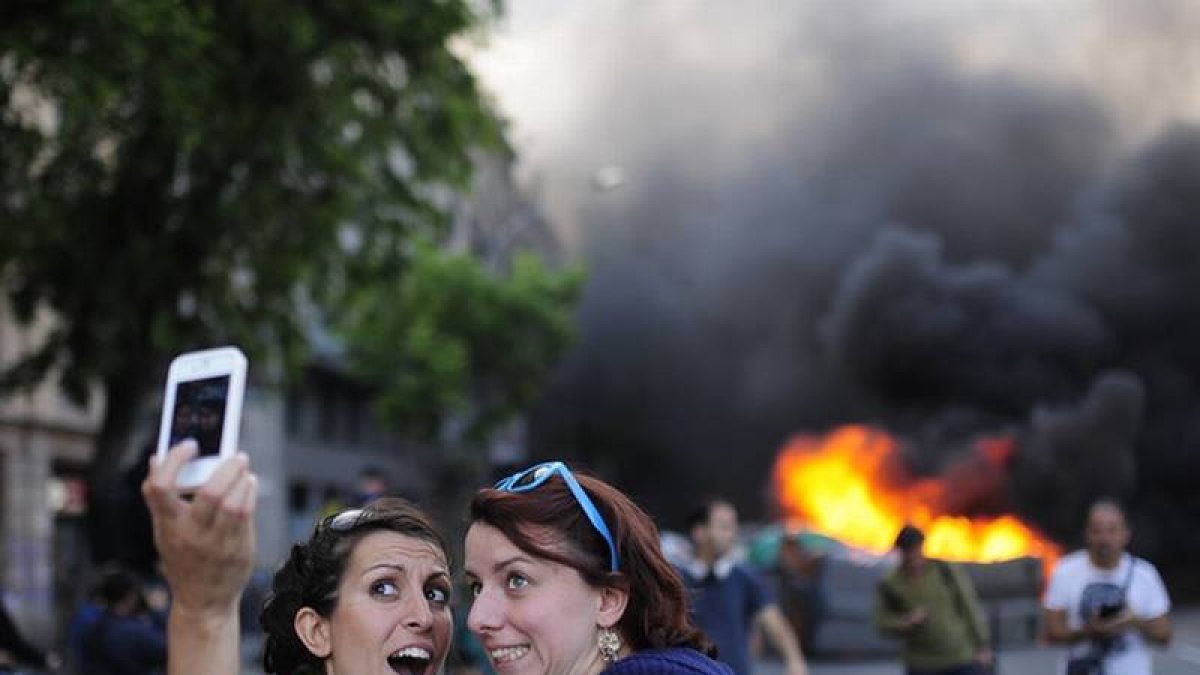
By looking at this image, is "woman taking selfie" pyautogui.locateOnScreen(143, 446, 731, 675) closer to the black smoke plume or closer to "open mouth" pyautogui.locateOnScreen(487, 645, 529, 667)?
"open mouth" pyautogui.locateOnScreen(487, 645, 529, 667)

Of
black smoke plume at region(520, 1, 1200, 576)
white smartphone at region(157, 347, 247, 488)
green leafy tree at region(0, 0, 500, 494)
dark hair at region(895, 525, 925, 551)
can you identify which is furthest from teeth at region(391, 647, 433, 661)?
black smoke plume at region(520, 1, 1200, 576)

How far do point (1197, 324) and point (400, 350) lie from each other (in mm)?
17242

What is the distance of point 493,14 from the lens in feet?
52.8

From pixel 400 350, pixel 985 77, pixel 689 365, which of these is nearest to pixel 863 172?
pixel 985 77

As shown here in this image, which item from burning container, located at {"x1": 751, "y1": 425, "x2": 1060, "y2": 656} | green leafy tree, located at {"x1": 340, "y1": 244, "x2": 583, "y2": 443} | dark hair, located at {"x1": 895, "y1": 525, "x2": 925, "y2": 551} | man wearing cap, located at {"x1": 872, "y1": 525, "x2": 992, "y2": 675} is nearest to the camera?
man wearing cap, located at {"x1": 872, "y1": 525, "x2": 992, "y2": 675}

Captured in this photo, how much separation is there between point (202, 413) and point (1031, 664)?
51.5 feet

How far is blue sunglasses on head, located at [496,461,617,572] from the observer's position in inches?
100

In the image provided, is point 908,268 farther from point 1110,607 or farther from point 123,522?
point 123,522

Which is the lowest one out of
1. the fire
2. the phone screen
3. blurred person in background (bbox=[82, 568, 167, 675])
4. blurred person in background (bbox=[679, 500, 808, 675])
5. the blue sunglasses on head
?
the phone screen

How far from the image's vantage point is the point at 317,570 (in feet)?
9.64

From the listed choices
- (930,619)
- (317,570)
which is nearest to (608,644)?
(317,570)

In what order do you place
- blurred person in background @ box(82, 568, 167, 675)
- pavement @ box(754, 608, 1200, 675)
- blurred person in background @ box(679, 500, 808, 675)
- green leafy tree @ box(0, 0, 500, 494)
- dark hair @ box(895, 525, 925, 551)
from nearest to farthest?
blurred person in background @ box(82, 568, 167, 675)
blurred person in background @ box(679, 500, 808, 675)
dark hair @ box(895, 525, 925, 551)
green leafy tree @ box(0, 0, 500, 494)
pavement @ box(754, 608, 1200, 675)

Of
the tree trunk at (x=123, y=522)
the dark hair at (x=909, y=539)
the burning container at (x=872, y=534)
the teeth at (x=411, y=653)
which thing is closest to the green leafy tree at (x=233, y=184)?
the burning container at (x=872, y=534)

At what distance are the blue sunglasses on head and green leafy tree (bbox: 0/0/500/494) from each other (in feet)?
37.9
